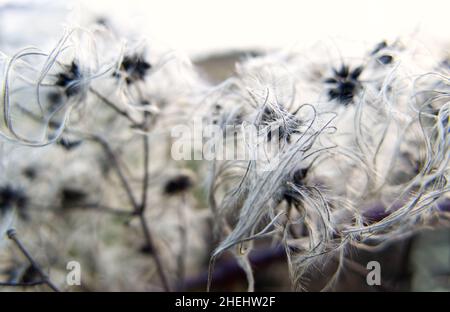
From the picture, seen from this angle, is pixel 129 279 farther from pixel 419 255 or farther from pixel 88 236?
pixel 419 255

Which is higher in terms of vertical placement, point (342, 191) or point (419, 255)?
point (342, 191)

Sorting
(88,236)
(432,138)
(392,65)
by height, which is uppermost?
(392,65)

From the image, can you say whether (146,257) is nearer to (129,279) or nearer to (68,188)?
(129,279)

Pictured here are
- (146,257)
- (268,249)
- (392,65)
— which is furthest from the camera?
(146,257)

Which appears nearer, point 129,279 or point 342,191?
point 342,191

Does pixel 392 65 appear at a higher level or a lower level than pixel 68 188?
higher

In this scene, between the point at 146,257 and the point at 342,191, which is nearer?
the point at 342,191

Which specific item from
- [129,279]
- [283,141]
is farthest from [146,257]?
[283,141]

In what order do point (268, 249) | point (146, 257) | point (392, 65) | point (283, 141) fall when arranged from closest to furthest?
point (283, 141)
point (392, 65)
point (268, 249)
point (146, 257)
